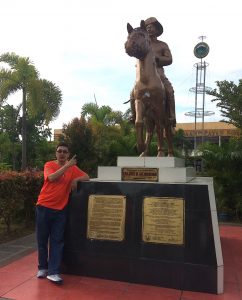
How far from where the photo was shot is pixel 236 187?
34.8 ft

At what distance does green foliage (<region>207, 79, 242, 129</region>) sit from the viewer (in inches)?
479

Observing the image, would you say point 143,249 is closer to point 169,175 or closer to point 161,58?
point 169,175

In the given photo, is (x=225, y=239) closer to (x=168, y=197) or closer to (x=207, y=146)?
(x=168, y=197)

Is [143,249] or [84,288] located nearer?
[84,288]

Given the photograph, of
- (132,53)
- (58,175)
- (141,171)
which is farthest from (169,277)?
(132,53)

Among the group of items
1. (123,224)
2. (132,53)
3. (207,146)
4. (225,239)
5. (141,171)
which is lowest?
(225,239)

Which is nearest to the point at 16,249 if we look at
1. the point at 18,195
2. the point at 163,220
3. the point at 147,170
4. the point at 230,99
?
the point at 18,195

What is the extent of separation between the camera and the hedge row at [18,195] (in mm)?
7663

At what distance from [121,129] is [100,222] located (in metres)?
14.6

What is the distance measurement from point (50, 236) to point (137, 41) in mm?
2762

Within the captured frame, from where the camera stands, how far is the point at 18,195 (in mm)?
8047

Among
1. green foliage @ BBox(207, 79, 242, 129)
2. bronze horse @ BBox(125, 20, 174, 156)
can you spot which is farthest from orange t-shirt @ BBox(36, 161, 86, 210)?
green foliage @ BBox(207, 79, 242, 129)

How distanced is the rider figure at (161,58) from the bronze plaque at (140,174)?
44.3 inches

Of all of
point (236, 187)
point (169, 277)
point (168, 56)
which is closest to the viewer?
point (169, 277)
